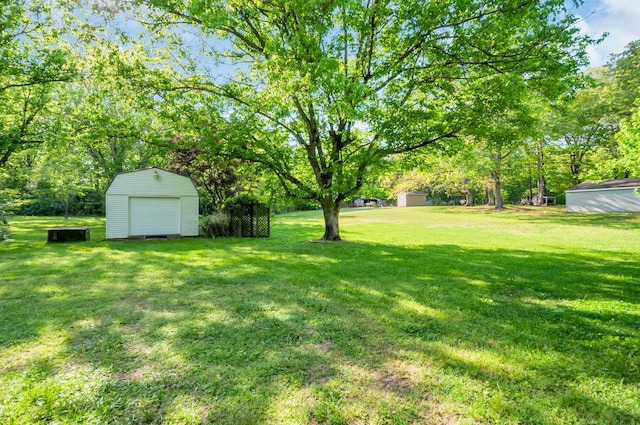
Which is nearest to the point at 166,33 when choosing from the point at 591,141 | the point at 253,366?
the point at 253,366

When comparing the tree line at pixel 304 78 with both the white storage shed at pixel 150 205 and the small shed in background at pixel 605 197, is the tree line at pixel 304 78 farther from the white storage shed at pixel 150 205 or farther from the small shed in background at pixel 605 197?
the small shed in background at pixel 605 197

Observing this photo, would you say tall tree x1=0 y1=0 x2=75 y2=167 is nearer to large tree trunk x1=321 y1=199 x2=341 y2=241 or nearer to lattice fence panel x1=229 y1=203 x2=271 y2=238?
lattice fence panel x1=229 y1=203 x2=271 y2=238

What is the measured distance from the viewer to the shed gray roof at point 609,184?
25.5 meters

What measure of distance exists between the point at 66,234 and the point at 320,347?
13.8m

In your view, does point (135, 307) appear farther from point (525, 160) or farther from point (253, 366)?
point (525, 160)

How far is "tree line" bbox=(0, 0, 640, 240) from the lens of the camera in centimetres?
791

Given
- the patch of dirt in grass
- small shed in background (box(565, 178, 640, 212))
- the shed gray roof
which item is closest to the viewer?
the patch of dirt in grass

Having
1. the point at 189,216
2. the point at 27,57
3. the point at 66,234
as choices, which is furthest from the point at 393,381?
the point at 27,57

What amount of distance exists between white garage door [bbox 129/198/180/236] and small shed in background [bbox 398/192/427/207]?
1639 inches

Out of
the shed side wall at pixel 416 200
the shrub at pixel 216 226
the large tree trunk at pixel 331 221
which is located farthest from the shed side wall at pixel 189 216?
the shed side wall at pixel 416 200

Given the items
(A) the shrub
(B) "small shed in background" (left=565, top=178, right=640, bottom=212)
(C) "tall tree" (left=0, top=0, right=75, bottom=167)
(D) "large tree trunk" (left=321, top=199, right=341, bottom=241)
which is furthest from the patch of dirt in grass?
(B) "small shed in background" (left=565, top=178, right=640, bottom=212)

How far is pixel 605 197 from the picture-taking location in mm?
26250

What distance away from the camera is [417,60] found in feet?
31.0

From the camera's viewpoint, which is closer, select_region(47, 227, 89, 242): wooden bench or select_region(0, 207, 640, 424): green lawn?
select_region(0, 207, 640, 424): green lawn
